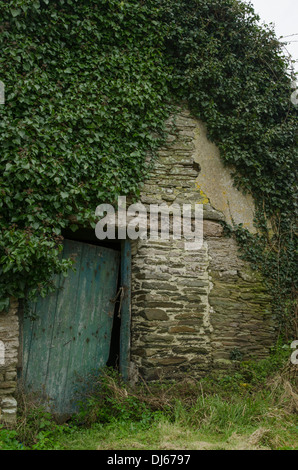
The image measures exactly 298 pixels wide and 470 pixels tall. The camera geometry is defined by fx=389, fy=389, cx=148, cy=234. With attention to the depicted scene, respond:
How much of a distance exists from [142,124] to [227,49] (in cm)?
191

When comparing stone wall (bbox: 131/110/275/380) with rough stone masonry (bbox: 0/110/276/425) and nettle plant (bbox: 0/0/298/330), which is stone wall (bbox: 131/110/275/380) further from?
nettle plant (bbox: 0/0/298/330)

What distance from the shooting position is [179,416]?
3842 millimetres

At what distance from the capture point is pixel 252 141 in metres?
5.54

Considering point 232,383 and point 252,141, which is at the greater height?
point 252,141

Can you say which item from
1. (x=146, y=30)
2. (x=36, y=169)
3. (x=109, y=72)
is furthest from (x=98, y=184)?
(x=146, y=30)

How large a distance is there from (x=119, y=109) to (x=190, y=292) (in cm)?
239

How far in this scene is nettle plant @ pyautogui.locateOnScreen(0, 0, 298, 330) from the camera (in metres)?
3.98

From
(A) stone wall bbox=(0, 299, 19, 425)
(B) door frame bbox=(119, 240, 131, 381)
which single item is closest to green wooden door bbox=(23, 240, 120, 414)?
(B) door frame bbox=(119, 240, 131, 381)

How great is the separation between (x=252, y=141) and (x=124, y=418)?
3.97 meters

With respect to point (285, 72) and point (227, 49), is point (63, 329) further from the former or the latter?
point (285, 72)
